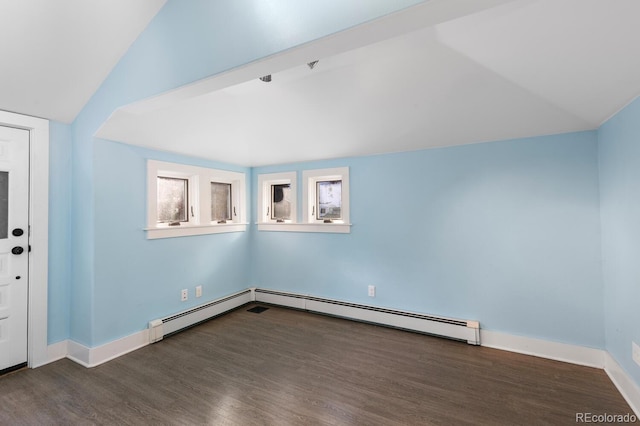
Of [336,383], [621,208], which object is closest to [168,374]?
[336,383]

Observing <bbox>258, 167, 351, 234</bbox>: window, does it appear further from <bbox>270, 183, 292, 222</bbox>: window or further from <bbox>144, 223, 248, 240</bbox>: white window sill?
<bbox>144, 223, 248, 240</bbox>: white window sill

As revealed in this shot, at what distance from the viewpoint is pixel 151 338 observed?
9.47 feet

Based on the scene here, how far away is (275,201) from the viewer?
4.31 metres

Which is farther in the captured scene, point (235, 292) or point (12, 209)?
point (235, 292)

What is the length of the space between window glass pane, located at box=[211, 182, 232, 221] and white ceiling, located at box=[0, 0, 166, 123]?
5.89ft

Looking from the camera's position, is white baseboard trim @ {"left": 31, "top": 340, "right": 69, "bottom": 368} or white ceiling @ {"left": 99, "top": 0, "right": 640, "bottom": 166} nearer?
white ceiling @ {"left": 99, "top": 0, "right": 640, "bottom": 166}

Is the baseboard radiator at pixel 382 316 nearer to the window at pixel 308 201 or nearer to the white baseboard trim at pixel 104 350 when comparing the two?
the window at pixel 308 201

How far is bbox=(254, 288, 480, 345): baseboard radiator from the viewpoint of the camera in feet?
9.34

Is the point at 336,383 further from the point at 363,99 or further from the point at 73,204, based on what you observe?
the point at 73,204

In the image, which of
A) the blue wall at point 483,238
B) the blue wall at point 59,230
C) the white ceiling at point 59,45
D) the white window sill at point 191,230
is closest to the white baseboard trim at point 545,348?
the blue wall at point 483,238

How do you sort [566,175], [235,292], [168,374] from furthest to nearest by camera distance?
[235,292] < [566,175] < [168,374]

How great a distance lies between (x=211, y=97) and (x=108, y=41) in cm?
75

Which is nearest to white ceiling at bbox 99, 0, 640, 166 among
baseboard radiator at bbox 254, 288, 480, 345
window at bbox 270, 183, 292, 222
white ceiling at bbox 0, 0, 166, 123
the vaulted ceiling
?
the vaulted ceiling

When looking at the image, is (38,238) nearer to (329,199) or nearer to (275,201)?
(275,201)
